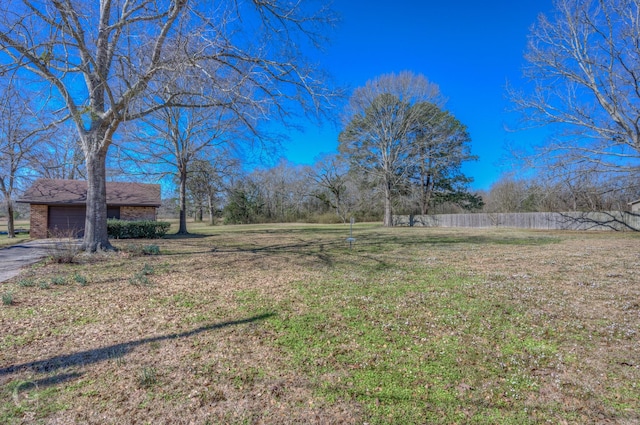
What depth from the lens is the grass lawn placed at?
7.54 ft

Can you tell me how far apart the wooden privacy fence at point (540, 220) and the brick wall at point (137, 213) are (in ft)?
74.0

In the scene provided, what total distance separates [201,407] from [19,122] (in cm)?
1013

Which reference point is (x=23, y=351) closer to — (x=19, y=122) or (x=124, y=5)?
(x=19, y=122)

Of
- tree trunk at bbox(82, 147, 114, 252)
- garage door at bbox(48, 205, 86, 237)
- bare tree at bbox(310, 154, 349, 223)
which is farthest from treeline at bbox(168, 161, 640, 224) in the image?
tree trunk at bbox(82, 147, 114, 252)

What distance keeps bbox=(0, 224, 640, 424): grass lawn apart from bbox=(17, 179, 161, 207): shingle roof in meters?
15.4

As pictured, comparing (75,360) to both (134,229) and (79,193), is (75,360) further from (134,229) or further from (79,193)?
(79,193)

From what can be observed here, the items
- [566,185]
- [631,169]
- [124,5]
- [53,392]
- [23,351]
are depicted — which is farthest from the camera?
[566,185]

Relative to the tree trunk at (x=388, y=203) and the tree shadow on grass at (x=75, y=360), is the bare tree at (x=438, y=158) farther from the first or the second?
the tree shadow on grass at (x=75, y=360)

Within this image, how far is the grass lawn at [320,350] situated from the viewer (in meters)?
2.30

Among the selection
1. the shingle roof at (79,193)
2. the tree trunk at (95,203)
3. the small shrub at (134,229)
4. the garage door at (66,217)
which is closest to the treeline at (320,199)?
the shingle roof at (79,193)

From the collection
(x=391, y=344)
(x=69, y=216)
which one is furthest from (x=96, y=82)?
(x=69, y=216)

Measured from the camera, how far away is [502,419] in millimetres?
2195

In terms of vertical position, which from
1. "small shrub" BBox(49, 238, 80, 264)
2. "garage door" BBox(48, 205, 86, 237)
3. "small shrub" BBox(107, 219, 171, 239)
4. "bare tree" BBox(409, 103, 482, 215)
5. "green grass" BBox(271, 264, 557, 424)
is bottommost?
"green grass" BBox(271, 264, 557, 424)

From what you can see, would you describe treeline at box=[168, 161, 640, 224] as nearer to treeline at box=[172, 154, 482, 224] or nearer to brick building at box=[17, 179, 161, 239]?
treeline at box=[172, 154, 482, 224]
